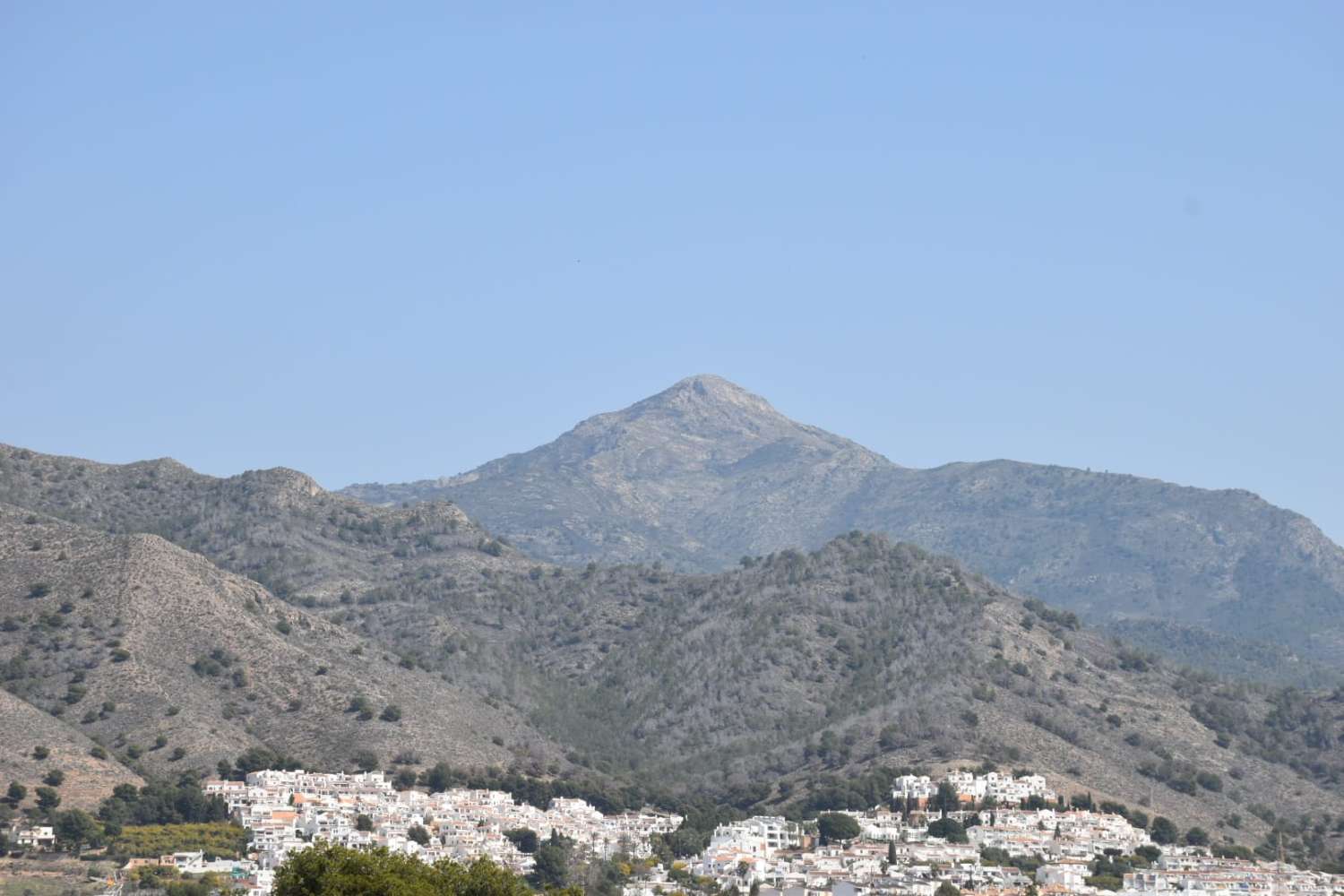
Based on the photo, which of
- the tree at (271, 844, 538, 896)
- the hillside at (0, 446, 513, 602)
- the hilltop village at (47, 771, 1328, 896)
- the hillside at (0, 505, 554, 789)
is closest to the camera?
the tree at (271, 844, 538, 896)

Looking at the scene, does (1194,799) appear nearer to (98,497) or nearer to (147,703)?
(147,703)

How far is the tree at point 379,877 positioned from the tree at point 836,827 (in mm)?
56903

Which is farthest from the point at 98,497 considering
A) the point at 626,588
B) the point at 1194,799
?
the point at 1194,799

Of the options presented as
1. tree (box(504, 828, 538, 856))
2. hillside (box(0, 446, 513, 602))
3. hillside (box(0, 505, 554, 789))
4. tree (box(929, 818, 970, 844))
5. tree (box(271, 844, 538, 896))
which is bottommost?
tree (box(271, 844, 538, 896))

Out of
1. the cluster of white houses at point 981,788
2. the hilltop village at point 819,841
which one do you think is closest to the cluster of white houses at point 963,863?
the hilltop village at point 819,841

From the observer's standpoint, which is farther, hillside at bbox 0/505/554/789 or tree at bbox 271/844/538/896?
hillside at bbox 0/505/554/789

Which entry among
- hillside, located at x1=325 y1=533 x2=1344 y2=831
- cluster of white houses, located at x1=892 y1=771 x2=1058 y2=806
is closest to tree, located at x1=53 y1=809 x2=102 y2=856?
hillside, located at x1=325 y1=533 x2=1344 y2=831

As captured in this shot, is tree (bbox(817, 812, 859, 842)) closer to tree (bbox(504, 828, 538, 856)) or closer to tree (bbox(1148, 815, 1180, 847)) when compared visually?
tree (bbox(504, 828, 538, 856))

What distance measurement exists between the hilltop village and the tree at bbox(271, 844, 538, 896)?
3061 centimetres

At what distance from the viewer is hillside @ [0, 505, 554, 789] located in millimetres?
132500

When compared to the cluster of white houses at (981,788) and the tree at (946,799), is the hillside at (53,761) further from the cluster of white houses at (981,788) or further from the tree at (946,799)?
the tree at (946,799)

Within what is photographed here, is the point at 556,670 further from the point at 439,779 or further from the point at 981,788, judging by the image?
the point at 981,788

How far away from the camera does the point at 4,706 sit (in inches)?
4943

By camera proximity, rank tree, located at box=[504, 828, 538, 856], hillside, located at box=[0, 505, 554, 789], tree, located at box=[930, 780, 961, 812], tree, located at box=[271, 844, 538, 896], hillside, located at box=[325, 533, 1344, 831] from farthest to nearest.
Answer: hillside, located at box=[325, 533, 1344, 831]
tree, located at box=[930, 780, 961, 812]
hillside, located at box=[0, 505, 554, 789]
tree, located at box=[504, 828, 538, 856]
tree, located at box=[271, 844, 538, 896]
